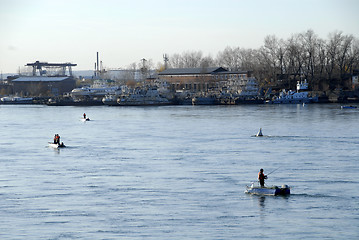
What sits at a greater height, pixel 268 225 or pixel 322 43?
pixel 322 43

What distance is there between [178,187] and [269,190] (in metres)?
5.43

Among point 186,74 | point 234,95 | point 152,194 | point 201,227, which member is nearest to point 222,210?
point 201,227

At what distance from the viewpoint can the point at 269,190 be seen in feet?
120

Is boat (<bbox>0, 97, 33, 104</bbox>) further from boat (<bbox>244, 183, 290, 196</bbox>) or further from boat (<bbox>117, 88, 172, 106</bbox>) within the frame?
boat (<bbox>244, 183, 290, 196</bbox>)

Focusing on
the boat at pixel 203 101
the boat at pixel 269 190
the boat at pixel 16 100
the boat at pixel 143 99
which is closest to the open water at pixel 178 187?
the boat at pixel 269 190

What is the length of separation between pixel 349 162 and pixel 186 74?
145 metres

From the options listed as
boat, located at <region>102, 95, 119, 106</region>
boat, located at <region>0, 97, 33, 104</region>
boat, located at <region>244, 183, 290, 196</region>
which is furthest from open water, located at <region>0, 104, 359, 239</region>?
boat, located at <region>0, 97, 33, 104</region>

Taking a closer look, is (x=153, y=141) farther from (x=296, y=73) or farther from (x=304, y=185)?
(x=296, y=73)

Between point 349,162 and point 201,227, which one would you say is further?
point 349,162

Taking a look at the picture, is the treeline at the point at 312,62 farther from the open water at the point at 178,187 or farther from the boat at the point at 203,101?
the open water at the point at 178,187

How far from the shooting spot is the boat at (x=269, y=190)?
3625cm

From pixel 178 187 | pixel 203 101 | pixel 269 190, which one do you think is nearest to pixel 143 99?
pixel 203 101

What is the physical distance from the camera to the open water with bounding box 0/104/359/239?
98.5ft

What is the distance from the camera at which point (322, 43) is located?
6496 inches
